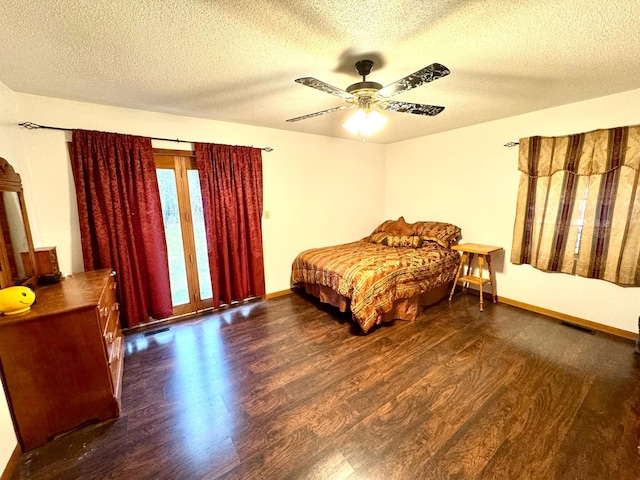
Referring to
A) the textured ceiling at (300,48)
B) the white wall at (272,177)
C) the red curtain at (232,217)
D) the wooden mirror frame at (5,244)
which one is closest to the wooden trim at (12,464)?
the wooden mirror frame at (5,244)

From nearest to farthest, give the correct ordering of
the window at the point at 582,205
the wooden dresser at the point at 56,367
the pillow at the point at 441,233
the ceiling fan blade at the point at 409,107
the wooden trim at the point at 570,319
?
the wooden dresser at the point at 56,367 → the ceiling fan blade at the point at 409,107 → the window at the point at 582,205 → the wooden trim at the point at 570,319 → the pillow at the point at 441,233

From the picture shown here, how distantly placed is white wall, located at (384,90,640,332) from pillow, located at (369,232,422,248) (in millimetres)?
675

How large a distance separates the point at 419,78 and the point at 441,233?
268 centimetres

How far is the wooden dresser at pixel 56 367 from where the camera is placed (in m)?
1.49

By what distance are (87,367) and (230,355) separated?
3.43ft

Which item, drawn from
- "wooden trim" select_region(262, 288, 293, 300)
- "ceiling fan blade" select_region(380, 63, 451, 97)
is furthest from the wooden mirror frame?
"ceiling fan blade" select_region(380, 63, 451, 97)

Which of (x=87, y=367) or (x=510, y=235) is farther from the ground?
(x=510, y=235)

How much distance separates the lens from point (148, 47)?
1.57 meters

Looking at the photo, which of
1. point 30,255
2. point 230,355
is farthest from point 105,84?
point 230,355

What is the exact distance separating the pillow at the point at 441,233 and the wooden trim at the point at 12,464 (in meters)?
4.19

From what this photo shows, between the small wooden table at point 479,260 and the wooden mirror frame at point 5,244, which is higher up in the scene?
the wooden mirror frame at point 5,244

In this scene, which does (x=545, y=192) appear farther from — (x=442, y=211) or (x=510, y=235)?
(x=442, y=211)

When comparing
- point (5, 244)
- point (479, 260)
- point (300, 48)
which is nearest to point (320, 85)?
point (300, 48)

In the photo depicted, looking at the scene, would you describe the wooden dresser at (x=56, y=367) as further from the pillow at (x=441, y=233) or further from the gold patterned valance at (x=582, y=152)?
the gold patterned valance at (x=582, y=152)
